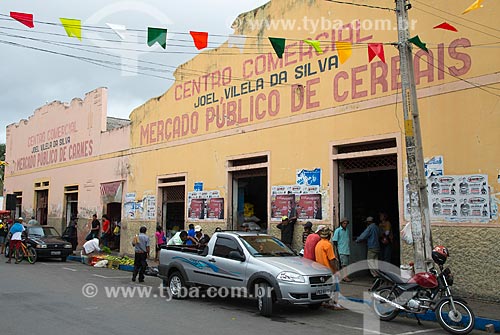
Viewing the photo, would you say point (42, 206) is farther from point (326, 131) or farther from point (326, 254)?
point (326, 254)

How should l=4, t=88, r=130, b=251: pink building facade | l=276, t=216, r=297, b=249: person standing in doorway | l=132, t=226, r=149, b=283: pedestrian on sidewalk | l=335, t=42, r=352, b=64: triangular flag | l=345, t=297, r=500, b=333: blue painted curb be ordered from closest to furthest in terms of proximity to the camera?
l=345, t=297, r=500, b=333: blue painted curb, l=335, t=42, r=352, b=64: triangular flag, l=132, t=226, r=149, b=283: pedestrian on sidewalk, l=276, t=216, r=297, b=249: person standing in doorway, l=4, t=88, r=130, b=251: pink building facade

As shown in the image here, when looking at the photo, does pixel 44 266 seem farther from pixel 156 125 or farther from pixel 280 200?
pixel 280 200

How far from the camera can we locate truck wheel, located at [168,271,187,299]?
37.2 ft

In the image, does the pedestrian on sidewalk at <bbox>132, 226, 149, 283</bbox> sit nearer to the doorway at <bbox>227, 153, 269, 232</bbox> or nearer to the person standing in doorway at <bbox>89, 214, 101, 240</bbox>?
the doorway at <bbox>227, 153, 269, 232</bbox>

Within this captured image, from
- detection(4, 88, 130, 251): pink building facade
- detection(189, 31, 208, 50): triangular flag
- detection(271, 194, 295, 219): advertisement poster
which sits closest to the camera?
detection(189, 31, 208, 50): triangular flag

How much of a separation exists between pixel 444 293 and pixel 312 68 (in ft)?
26.0

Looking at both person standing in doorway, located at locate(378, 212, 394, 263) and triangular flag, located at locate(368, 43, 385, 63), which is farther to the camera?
person standing in doorway, located at locate(378, 212, 394, 263)

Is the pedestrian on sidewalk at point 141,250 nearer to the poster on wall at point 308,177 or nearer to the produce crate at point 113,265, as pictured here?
the produce crate at point 113,265

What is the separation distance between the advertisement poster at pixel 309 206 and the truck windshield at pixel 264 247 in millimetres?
3572

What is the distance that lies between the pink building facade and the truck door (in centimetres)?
1320

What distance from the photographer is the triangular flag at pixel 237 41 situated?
17.5 meters

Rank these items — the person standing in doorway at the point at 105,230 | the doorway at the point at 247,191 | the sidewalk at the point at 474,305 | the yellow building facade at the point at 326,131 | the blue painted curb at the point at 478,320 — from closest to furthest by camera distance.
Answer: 1. the blue painted curb at the point at 478,320
2. the sidewalk at the point at 474,305
3. the yellow building facade at the point at 326,131
4. the doorway at the point at 247,191
5. the person standing in doorway at the point at 105,230

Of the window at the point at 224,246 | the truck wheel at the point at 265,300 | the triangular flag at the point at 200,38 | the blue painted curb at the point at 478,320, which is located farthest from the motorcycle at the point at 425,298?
the triangular flag at the point at 200,38

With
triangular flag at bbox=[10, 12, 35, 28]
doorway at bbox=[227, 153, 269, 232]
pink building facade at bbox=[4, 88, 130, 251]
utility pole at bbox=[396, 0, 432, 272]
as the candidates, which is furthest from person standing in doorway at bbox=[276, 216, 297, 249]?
pink building facade at bbox=[4, 88, 130, 251]
